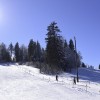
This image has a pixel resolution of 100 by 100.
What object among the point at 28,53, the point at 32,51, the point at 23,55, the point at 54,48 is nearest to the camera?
the point at 54,48

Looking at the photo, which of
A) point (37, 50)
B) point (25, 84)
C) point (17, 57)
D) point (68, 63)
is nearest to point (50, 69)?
point (68, 63)

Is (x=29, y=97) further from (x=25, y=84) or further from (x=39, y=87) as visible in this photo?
(x=25, y=84)

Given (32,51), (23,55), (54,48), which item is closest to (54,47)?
(54,48)

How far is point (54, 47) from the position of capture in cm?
7956

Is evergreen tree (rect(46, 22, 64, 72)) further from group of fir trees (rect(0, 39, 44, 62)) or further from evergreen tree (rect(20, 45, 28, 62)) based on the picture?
evergreen tree (rect(20, 45, 28, 62))

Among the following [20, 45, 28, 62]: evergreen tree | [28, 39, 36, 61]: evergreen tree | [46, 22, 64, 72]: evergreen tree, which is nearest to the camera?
[46, 22, 64, 72]: evergreen tree

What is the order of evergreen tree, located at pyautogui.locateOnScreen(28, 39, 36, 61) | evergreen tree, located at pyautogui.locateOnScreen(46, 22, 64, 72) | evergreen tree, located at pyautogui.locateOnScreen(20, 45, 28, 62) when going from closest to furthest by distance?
evergreen tree, located at pyautogui.locateOnScreen(46, 22, 64, 72) → evergreen tree, located at pyautogui.locateOnScreen(28, 39, 36, 61) → evergreen tree, located at pyautogui.locateOnScreen(20, 45, 28, 62)

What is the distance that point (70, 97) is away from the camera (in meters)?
30.4

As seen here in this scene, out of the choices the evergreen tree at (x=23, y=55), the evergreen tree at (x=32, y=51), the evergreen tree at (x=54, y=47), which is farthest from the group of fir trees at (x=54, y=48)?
the evergreen tree at (x=23, y=55)

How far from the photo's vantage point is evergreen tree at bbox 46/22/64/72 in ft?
258

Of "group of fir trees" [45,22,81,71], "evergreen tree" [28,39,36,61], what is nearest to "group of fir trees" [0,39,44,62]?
"evergreen tree" [28,39,36,61]

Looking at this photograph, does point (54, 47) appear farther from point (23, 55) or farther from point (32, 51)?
point (23, 55)

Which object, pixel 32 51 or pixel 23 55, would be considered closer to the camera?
pixel 32 51

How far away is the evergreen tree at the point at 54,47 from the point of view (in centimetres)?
7856
